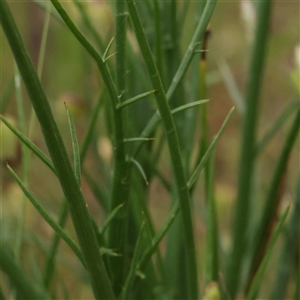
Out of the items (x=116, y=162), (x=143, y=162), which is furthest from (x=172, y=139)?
(x=143, y=162)

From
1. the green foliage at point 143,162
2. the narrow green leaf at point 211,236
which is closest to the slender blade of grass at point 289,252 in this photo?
the green foliage at point 143,162

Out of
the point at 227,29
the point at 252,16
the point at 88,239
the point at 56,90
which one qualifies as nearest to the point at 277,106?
the point at 227,29

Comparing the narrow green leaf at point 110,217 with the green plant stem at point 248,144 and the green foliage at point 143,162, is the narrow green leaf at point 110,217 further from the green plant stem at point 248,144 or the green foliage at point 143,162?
the green plant stem at point 248,144

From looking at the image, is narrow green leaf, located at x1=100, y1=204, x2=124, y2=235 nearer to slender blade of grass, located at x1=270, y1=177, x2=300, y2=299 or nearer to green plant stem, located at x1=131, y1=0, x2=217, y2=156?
green plant stem, located at x1=131, y1=0, x2=217, y2=156

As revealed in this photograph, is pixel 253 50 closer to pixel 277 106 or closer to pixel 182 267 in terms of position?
pixel 182 267

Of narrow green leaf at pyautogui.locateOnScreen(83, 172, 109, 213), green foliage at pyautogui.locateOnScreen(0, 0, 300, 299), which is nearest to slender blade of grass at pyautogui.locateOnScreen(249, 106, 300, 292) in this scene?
green foliage at pyautogui.locateOnScreen(0, 0, 300, 299)

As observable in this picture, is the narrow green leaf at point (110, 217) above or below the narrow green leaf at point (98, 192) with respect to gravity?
above
